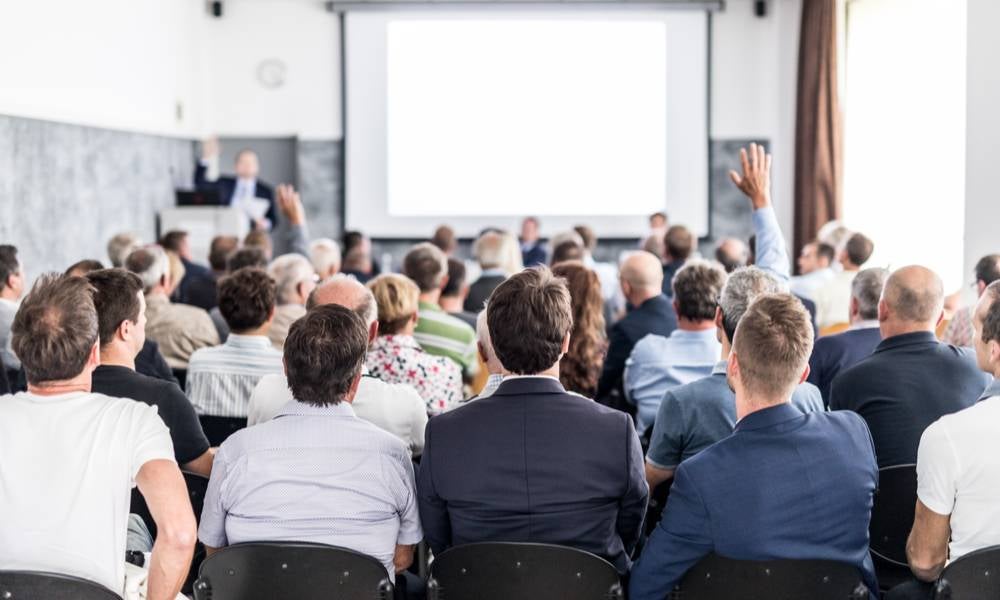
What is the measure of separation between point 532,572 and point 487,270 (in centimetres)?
433

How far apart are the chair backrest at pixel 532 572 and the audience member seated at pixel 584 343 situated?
188 cm

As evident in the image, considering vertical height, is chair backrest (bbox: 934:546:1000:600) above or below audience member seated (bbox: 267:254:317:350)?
below

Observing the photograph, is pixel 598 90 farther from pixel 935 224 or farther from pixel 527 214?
pixel 935 224

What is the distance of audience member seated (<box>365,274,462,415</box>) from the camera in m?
3.99

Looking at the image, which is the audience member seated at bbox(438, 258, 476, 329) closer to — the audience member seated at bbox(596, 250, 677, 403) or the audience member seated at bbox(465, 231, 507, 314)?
the audience member seated at bbox(465, 231, 507, 314)

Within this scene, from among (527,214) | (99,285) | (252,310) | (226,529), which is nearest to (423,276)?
(252,310)

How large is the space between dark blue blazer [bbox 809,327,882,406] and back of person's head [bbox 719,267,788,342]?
31.3 inches

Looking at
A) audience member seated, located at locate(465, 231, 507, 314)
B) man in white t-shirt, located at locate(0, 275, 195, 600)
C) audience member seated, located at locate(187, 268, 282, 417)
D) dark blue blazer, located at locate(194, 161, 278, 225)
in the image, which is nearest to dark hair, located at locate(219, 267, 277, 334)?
audience member seated, located at locate(187, 268, 282, 417)

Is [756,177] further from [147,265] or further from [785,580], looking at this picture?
[147,265]

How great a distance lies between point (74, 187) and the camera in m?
8.27

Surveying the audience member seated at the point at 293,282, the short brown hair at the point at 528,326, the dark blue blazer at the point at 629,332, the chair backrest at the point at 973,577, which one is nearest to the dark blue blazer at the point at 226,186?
the audience member seated at the point at 293,282

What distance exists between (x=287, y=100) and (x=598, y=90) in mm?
3097

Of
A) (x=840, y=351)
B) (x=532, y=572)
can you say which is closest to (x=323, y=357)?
(x=532, y=572)

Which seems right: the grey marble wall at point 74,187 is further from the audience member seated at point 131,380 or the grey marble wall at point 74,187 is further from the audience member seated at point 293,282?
the audience member seated at point 131,380
